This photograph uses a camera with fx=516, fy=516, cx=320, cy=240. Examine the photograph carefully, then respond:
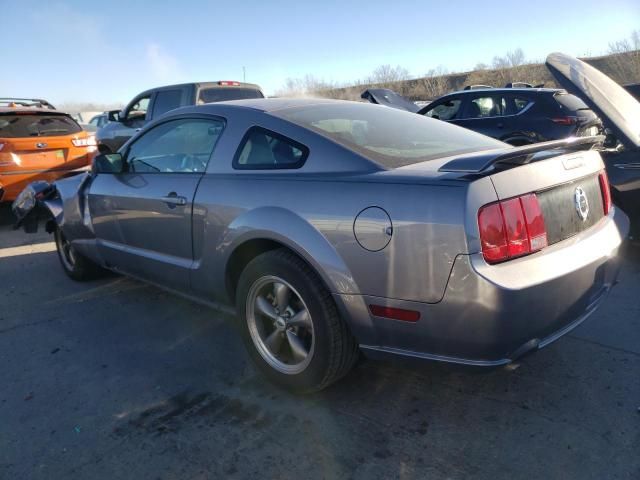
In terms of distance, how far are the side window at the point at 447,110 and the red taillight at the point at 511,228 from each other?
265 inches

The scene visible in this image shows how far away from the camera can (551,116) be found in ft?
24.3

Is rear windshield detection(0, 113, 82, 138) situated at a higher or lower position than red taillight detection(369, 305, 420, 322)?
higher

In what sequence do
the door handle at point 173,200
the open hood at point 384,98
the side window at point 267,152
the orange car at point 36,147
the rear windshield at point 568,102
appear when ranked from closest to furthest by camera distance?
the side window at point 267,152 → the door handle at point 173,200 → the orange car at point 36,147 → the rear windshield at point 568,102 → the open hood at point 384,98

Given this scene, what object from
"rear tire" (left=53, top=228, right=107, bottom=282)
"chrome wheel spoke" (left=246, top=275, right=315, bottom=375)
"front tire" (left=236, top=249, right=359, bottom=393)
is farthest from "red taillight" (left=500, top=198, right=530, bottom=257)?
"rear tire" (left=53, top=228, right=107, bottom=282)

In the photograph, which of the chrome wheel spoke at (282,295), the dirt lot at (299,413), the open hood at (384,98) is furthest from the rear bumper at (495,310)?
the open hood at (384,98)

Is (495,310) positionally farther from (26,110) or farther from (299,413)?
(26,110)

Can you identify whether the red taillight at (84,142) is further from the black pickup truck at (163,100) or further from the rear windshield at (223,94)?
the rear windshield at (223,94)

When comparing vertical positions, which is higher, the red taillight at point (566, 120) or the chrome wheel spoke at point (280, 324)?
the red taillight at point (566, 120)

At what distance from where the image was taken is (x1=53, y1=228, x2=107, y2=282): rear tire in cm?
466

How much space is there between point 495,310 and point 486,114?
683 cm

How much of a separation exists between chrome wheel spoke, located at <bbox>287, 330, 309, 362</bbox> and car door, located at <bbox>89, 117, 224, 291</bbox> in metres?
0.88

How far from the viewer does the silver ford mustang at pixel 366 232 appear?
209cm

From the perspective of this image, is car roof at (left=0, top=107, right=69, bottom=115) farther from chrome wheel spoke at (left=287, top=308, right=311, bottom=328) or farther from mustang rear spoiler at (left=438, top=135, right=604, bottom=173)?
mustang rear spoiler at (left=438, top=135, right=604, bottom=173)

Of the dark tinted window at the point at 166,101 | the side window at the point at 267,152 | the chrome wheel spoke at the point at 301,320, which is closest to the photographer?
the chrome wheel spoke at the point at 301,320
